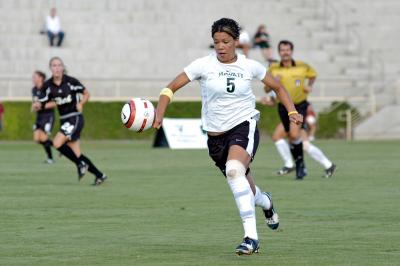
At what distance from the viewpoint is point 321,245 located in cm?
1173

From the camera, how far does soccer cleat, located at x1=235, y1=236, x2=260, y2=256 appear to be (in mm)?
10828

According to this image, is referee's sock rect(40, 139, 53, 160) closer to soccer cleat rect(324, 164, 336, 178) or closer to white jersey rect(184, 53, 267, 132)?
soccer cleat rect(324, 164, 336, 178)

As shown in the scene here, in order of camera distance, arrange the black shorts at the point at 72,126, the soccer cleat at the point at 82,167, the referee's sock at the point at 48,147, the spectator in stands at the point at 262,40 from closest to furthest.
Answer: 1. the soccer cleat at the point at 82,167
2. the black shorts at the point at 72,126
3. the referee's sock at the point at 48,147
4. the spectator in stands at the point at 262,40

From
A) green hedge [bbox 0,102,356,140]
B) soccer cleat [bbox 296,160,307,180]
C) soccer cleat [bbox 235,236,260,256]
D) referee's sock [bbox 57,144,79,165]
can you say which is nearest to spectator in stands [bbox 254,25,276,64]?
green hedge [bbox 0,102,356,140]

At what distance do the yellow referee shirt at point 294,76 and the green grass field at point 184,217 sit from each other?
150 cm

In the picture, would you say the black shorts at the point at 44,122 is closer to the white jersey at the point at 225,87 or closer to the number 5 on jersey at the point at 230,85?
the white jersey at the point at 225,87

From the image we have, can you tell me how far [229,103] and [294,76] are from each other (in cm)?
1026

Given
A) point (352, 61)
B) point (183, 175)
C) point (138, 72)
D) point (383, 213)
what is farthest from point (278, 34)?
point (383, 213)

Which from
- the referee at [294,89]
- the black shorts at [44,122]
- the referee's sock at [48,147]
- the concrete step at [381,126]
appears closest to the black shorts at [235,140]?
the referee at [294,89]

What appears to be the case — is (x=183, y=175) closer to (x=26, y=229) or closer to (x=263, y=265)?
(x=26, y=229)

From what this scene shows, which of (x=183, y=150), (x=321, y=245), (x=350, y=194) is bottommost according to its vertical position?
(x=183, y=150)

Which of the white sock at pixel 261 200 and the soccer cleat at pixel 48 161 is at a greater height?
the white sock at pixel 261 200

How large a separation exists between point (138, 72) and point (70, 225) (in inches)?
1240

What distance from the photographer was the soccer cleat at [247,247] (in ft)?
35.5
